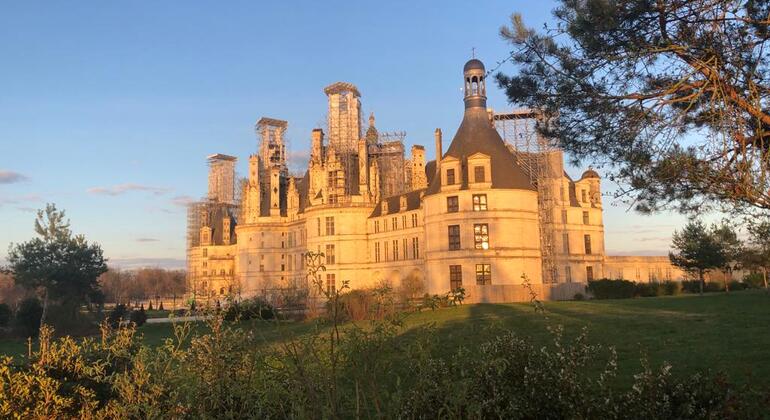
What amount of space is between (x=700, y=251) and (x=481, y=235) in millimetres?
14645


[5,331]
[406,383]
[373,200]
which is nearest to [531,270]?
[373,200]

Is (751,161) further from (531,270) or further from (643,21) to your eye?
(531,270)

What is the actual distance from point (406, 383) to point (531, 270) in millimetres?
30174

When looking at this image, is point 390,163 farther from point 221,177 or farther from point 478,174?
point 221,177

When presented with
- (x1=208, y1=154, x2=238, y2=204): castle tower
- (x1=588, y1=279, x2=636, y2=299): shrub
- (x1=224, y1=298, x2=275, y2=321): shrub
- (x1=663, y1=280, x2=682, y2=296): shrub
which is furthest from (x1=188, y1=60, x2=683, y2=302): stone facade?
(x1=224, y1=298, x2=275, y2=321): shrub

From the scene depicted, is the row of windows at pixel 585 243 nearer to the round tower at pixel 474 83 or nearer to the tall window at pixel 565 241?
the tall window at pixel 565 241

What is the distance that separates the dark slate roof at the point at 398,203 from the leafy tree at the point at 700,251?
19.5 m

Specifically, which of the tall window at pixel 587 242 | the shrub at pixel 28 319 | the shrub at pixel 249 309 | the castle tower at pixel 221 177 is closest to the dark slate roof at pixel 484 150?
the tall window at pixel 587 242

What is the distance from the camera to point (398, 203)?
51625 mm

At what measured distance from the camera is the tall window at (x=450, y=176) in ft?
135

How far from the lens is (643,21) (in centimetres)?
1016

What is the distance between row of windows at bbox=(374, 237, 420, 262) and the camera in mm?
47744

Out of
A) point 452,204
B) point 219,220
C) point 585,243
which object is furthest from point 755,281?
point 219,220

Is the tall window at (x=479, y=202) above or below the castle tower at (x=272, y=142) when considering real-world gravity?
below
